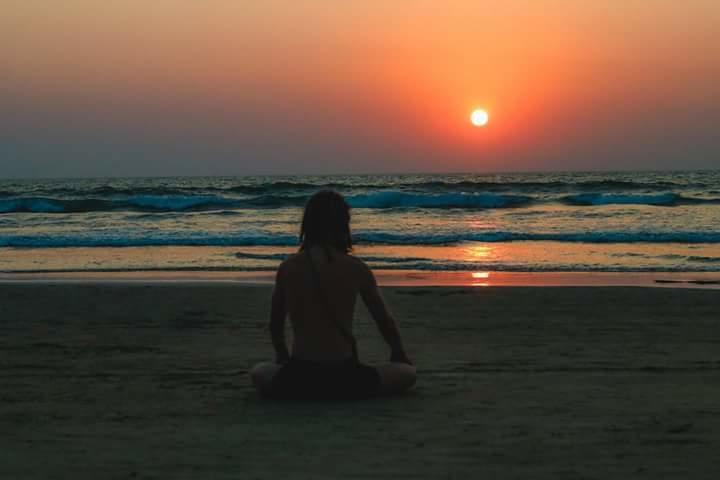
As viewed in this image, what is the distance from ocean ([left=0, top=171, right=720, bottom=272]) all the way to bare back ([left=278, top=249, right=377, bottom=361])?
35.4 feet

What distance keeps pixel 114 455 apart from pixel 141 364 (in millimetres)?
2716

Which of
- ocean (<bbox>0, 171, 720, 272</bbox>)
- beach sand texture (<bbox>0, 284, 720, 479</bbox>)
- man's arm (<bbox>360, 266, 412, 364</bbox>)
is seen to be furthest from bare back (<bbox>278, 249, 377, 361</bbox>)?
ocean (<bbox>0, 171, 720, 272</bbox>)

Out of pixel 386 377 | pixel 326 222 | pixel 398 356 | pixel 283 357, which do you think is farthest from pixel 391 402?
pixel 326 222

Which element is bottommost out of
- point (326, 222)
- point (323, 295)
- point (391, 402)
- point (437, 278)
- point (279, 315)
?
point (437, 278)

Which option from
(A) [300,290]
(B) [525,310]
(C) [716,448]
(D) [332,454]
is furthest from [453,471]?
(B) [525,310]

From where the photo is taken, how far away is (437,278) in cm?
1445

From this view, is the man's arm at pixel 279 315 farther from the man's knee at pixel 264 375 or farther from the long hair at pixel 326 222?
the long hair at pixel 326 222

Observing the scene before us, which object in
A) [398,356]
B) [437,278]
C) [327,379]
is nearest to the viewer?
[327,379]

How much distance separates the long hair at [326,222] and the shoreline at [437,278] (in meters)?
7.68

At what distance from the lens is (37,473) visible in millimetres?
4086

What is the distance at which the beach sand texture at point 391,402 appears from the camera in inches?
165

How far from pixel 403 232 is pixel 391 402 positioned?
19.3m

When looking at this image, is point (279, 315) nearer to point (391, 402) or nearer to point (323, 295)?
point (323, 295)

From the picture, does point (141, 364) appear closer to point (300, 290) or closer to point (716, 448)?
point (300, 290)
